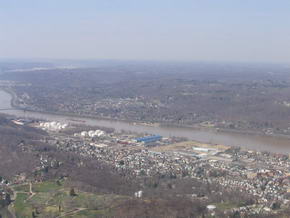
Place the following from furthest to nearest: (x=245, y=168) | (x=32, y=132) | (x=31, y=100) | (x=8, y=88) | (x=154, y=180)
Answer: (x=8, y=88) → (x=31, y=100) → (x=32, y=132) → (x=245, y=168) → (x=154, y=180)

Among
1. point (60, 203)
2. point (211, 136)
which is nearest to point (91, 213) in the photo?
point (60, 203)

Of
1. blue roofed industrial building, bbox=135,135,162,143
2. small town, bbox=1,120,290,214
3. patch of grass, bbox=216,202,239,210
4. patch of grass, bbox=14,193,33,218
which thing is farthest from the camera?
blue roofed industrial building, bbox=135,135,162,143

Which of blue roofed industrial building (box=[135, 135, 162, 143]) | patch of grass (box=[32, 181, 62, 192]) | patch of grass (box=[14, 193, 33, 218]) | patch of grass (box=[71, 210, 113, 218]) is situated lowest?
blue roofed industrial building (box=[135, 135, 162, 143])

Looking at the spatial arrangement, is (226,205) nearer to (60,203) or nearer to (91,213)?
(91,213)

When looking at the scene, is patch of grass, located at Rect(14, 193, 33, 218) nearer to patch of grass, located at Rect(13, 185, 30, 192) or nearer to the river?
patch of grass, located at Rect(13, 185, 30, 192)

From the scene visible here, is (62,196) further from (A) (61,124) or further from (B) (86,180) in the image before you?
(A) (61,124)

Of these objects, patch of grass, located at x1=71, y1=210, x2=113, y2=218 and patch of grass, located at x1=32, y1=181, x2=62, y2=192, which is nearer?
patch of grass, located at x1=71, y1=210, x2=113, y2=218

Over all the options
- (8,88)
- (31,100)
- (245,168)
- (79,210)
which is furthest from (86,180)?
(8,88)

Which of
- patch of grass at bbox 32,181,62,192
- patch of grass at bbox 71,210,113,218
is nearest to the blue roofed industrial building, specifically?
patch of grass at bbox 32,181,62,192

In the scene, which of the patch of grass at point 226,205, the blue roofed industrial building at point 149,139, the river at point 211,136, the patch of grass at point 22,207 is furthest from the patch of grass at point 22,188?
the river at point 211,136

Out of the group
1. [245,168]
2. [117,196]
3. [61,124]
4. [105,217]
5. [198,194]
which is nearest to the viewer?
[105,217]

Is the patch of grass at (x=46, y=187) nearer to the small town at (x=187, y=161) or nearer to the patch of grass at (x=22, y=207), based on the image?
the patch of grass at (x=22, y=207)
